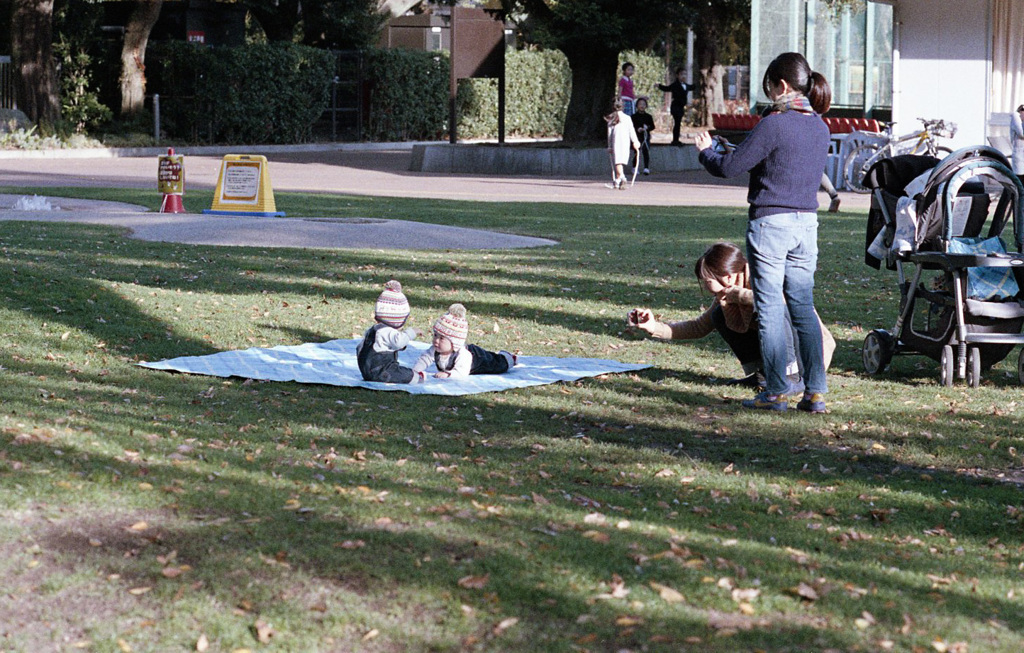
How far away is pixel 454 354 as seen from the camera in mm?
8195

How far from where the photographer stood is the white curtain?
1049 inches

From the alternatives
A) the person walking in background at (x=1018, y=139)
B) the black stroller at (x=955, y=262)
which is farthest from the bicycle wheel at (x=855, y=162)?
the black stroller at (x=955, y=262)

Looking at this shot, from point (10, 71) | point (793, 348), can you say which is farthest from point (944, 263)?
point (10, 71)

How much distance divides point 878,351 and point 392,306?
2.95 meters

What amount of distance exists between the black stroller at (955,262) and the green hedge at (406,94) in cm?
3673

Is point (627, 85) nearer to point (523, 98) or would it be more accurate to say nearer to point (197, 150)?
point (197, 150)

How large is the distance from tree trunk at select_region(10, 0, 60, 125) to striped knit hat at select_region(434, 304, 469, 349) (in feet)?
98.5

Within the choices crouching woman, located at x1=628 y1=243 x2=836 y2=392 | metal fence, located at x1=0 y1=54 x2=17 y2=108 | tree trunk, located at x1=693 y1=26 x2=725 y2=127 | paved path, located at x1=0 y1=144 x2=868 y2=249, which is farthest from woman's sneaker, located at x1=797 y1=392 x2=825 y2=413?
tree trunk, located at x1=693 y1=26 x2=725 y2=127

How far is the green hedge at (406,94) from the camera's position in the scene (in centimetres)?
4441

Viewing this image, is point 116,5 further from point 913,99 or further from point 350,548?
point 350,548

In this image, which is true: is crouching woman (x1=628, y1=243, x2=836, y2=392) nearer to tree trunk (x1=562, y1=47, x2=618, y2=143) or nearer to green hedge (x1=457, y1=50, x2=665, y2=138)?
tree trunk (x1=562, y1=47, x2=618, y2=143)

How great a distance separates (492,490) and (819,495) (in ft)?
4.44

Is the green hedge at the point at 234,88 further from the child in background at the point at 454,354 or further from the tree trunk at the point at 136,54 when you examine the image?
the child in background at the point at 454,354

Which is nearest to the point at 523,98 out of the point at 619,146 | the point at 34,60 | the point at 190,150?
the point at 190,150
